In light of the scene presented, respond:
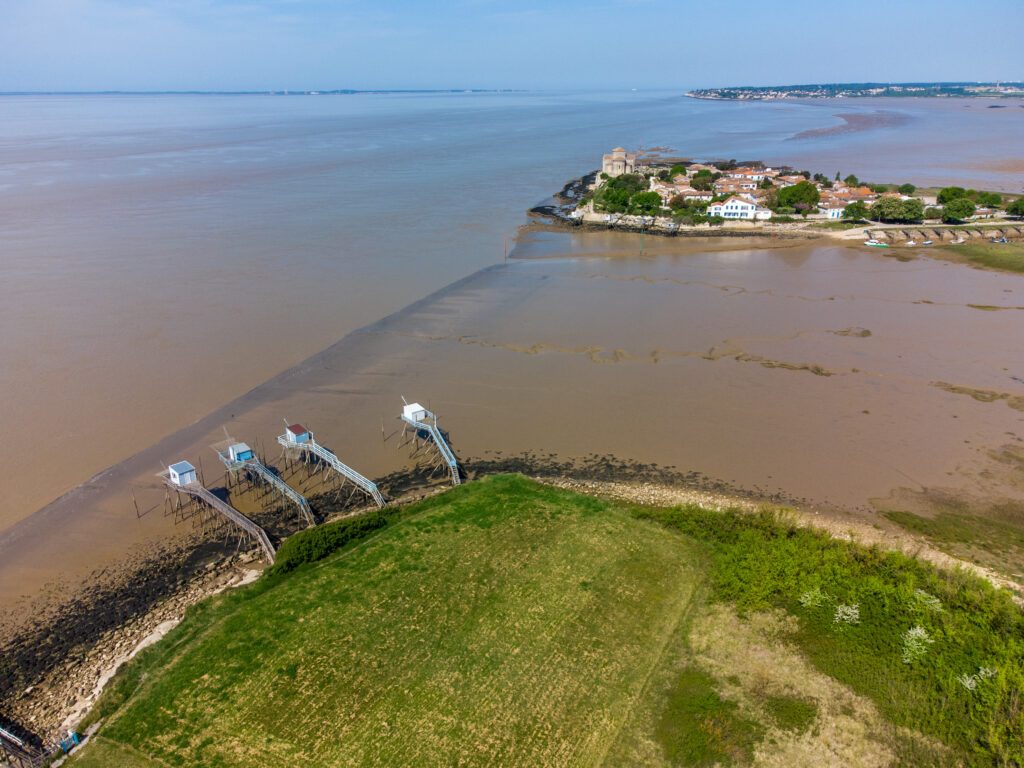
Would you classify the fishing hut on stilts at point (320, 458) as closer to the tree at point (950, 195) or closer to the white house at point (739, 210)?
the white house at point (739, 210)

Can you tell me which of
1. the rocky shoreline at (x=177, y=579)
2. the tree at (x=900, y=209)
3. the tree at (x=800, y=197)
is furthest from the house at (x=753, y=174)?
the rocky shoreline at (x=177, y=579)

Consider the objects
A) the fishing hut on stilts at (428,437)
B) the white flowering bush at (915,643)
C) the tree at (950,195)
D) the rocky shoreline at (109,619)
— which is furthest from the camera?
the tree at (950,195)

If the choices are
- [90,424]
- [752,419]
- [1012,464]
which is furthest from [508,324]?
[1012,464]

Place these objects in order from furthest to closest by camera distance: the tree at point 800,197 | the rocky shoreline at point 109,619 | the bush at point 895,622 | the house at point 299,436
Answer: the tree at point 800,197, the house at point 299,436, the rocky shoreline at point 109,619, the bush at point 895,622

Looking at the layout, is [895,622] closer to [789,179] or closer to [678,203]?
[678,203]

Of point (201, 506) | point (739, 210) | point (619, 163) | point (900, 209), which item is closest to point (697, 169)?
point (619, 163)

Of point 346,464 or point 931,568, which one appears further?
point 346,464

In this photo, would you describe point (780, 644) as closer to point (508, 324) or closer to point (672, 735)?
point (672, 735)
